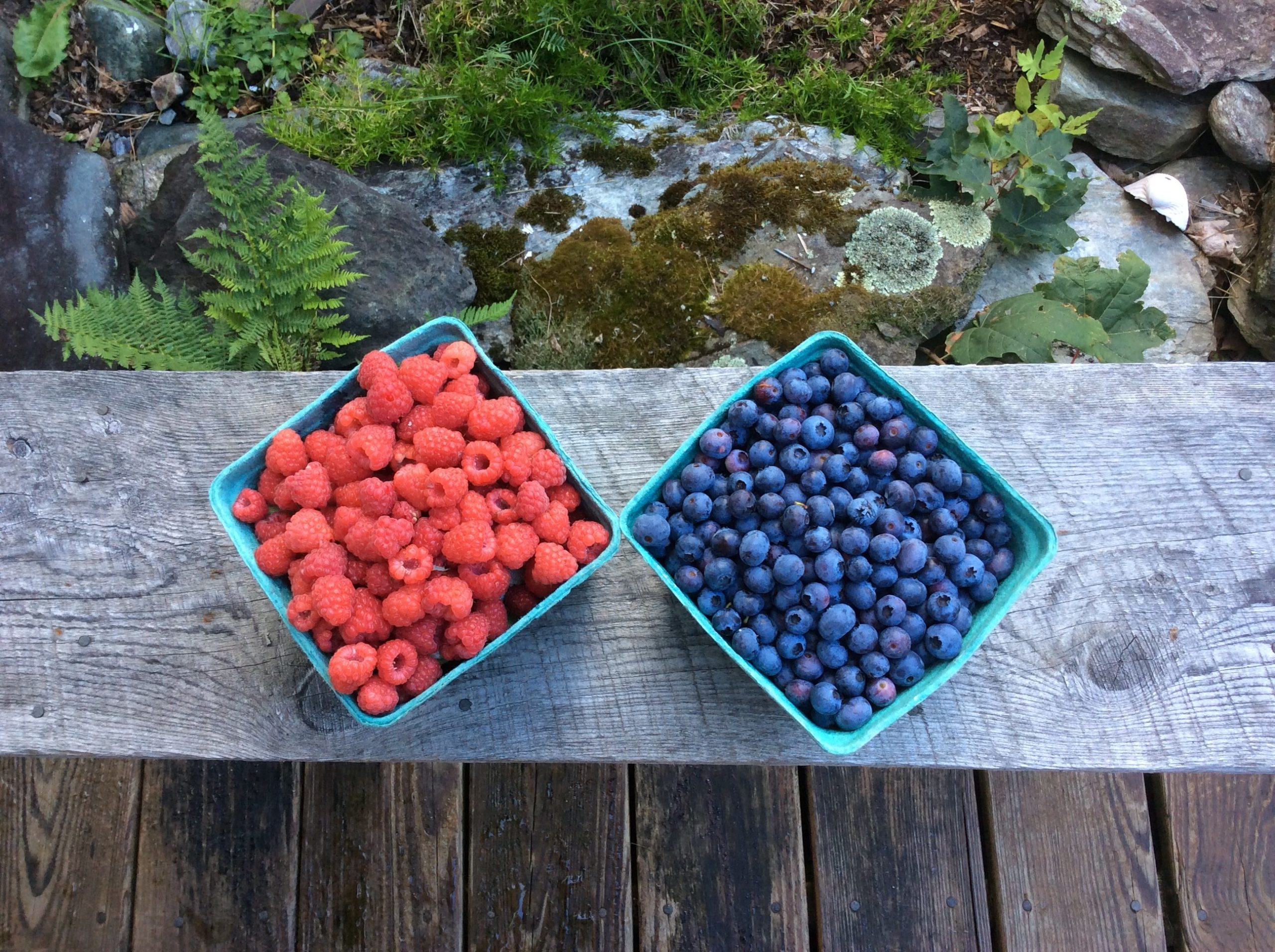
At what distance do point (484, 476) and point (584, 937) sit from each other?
1425 millimetres

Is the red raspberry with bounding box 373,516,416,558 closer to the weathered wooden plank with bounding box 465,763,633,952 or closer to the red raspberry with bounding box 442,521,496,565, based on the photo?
the red raspberry with bounding box 442,521,496,565

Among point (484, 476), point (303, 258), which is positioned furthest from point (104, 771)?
point (484, 476)

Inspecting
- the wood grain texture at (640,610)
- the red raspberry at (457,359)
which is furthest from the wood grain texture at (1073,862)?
the red raspberry at (457,359)

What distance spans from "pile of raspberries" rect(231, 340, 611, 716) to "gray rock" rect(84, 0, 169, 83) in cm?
227

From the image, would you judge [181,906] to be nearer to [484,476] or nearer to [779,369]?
[484,476]

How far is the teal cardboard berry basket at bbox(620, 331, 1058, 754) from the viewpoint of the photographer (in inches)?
44.8

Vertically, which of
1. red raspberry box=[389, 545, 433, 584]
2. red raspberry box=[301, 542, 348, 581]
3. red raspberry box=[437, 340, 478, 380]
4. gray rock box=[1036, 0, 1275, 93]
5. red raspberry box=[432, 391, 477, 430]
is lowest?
red raspberry box=[301, 542, 348, 581]

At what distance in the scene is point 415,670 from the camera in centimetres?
113

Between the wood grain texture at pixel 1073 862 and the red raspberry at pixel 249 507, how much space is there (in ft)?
5.96

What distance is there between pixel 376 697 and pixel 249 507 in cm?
33

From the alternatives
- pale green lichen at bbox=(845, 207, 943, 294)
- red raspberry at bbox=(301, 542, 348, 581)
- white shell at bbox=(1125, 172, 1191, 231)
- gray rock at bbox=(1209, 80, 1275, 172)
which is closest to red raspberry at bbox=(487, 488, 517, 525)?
red raspberry at bbox=(301, 542, 348, 581)

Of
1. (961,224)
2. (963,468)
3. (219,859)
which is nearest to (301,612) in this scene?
(963,468)

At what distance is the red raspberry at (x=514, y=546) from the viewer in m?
1.11

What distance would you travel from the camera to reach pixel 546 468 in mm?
1174
